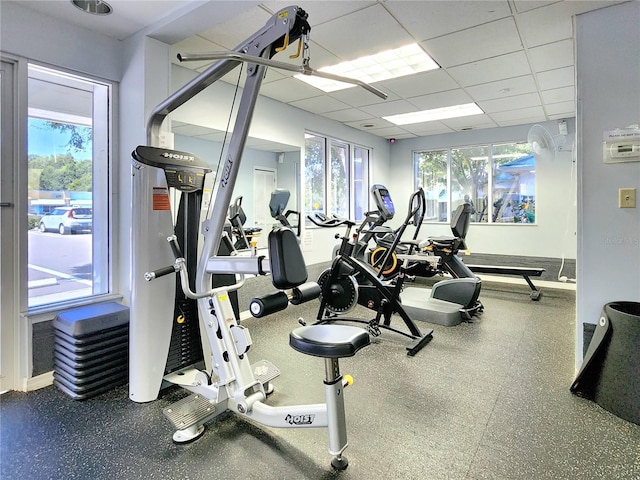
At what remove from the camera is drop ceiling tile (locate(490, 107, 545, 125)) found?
18.0 feet

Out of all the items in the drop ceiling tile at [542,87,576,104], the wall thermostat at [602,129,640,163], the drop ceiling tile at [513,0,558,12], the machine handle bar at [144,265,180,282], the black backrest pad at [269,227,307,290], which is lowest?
the machine handle bar at [144,265,180,282]

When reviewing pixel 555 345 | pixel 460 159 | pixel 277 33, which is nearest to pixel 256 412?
pixel 277 33

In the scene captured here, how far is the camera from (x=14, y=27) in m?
2.52

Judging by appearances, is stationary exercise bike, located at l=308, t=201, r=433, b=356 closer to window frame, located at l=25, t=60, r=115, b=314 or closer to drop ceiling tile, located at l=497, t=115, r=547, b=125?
window frame, located at l=25, t=60, r=115, b=314

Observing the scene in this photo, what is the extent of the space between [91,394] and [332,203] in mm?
4647

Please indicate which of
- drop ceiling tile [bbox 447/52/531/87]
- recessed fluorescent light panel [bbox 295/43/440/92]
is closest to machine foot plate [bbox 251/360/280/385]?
recessed fluorescent light panel [bbox 295/43/440/92]

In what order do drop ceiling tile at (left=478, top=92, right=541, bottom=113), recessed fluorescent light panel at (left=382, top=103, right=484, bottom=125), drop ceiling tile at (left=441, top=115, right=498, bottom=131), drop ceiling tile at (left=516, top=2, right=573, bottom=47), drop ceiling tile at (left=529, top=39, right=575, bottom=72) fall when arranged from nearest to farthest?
drop ceiling tile at (left=516, top=2, right=573, bottom=47) < drop ceiling tile at (left=529, top=39, right=575, bottom=72) < drop ceiling tile at (left=478, top=92, right=541, bottom=113) < recessed fluorescent light panel at (left=382, top=103, right=484, bottom=125) < drop ceiling tile at (left=441, top=115, right=498, bottom=131)

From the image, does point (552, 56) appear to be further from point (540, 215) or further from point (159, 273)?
point (159, 273)

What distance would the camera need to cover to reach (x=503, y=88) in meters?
4.48

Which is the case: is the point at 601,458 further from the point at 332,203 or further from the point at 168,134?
the point at 332,203

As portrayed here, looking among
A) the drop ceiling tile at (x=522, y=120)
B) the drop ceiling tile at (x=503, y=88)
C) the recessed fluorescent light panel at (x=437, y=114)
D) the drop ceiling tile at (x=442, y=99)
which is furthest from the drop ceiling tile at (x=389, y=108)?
the drop ceiling tile at (x=522, y=120)

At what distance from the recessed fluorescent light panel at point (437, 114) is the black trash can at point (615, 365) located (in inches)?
147

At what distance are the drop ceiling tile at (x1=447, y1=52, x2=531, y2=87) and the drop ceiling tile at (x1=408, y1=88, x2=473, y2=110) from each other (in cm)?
37

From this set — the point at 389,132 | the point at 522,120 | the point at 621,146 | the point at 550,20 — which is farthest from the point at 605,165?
the point at 389,132
